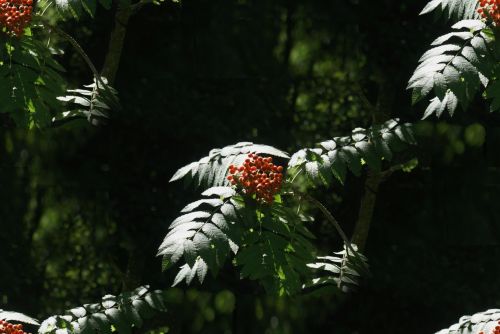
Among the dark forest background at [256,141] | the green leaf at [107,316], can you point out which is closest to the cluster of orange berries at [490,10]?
the green leaf at [107,316]

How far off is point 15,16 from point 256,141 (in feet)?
5.98

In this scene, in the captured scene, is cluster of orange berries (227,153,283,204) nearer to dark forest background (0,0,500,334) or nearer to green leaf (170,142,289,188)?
green leaf (170,142,289,188)

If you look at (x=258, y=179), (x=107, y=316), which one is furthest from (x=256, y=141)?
(x=258, y=179)

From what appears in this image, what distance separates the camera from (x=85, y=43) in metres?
5.63

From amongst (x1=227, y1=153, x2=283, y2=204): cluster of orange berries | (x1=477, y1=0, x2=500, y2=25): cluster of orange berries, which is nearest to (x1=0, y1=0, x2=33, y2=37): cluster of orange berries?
(x1=227, y1=153, x2=283, y2=204): cluster of orange berries

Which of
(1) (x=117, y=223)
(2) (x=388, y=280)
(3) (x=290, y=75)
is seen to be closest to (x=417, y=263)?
(2) (x=388, y=280)

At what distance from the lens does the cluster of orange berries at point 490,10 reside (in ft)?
11.5

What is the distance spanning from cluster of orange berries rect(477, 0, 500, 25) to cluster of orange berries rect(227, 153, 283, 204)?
2.80ft

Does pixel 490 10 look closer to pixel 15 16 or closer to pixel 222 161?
pixel 222 161

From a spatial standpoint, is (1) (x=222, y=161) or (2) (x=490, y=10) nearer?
(2) (x=490, y=10)

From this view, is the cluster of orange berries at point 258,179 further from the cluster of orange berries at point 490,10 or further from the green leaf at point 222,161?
the cluster of orange berries at point 490,10

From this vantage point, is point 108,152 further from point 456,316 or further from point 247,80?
point 456,316

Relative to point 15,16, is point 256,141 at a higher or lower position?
lower

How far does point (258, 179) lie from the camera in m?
3.57
